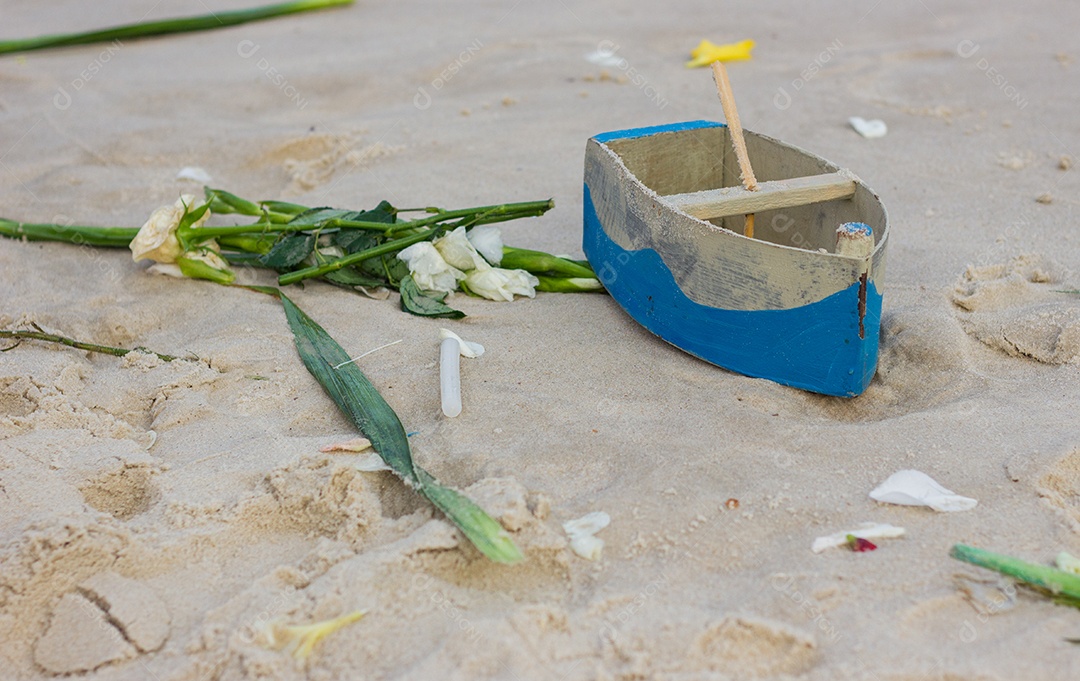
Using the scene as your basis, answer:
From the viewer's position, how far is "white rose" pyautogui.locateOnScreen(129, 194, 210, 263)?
3178 mm

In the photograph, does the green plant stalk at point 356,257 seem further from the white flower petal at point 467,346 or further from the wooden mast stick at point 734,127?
the wooden mast stick at point 734,127

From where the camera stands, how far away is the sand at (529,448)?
1.78 meters

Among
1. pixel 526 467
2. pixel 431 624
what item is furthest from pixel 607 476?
pixel 431 624

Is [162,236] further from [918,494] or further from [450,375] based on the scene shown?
[918,494]

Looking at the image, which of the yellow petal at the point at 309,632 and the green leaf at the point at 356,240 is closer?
the yellow petal at the point at 309,632

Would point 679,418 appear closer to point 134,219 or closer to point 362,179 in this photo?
point 362,179

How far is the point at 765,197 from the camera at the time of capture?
2756 mm

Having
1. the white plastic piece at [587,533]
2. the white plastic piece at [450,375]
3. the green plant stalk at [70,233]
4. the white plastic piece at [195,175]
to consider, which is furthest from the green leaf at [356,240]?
the white plastic piece at [587,533]

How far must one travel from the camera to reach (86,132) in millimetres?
4715

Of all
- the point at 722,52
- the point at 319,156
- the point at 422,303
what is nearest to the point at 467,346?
the point at 422,303

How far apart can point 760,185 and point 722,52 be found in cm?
289

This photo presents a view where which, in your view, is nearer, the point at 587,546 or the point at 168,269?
the point at 587,546

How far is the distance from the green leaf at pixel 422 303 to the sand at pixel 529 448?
62 mm

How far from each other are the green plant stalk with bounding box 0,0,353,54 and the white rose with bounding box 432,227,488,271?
3.81 m
